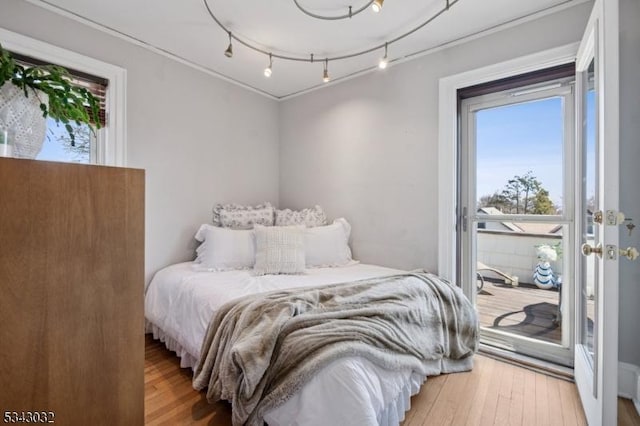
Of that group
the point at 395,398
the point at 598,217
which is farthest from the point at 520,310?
the point at 395,398

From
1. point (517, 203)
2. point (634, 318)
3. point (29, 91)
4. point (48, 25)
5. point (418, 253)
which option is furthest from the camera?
point (418, 253)

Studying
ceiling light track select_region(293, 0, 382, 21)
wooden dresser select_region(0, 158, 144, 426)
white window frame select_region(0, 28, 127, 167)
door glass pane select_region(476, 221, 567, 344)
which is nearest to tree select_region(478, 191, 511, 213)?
door glass pane select_region(476, 221, 567, 344)

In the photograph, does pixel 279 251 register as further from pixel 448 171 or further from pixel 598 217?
pixel 598 217

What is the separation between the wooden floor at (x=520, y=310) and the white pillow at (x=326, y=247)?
1.22 metres

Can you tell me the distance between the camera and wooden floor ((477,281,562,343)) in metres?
2.21

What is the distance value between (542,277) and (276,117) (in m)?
3.06

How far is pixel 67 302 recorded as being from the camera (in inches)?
28.5

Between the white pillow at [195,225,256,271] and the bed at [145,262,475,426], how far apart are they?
0.11 meters

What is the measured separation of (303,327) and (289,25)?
6.71ft

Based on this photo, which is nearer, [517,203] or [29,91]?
[29,91]

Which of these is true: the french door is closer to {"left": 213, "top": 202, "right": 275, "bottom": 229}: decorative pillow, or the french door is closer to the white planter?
Result: the white planter

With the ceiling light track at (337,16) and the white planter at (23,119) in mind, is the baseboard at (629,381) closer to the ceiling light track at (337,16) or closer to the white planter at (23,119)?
the ceiling light track at (337,16)

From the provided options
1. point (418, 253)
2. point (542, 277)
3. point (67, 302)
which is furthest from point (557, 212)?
point (67, 302)

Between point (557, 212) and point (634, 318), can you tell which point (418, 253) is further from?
point (634, 318)
